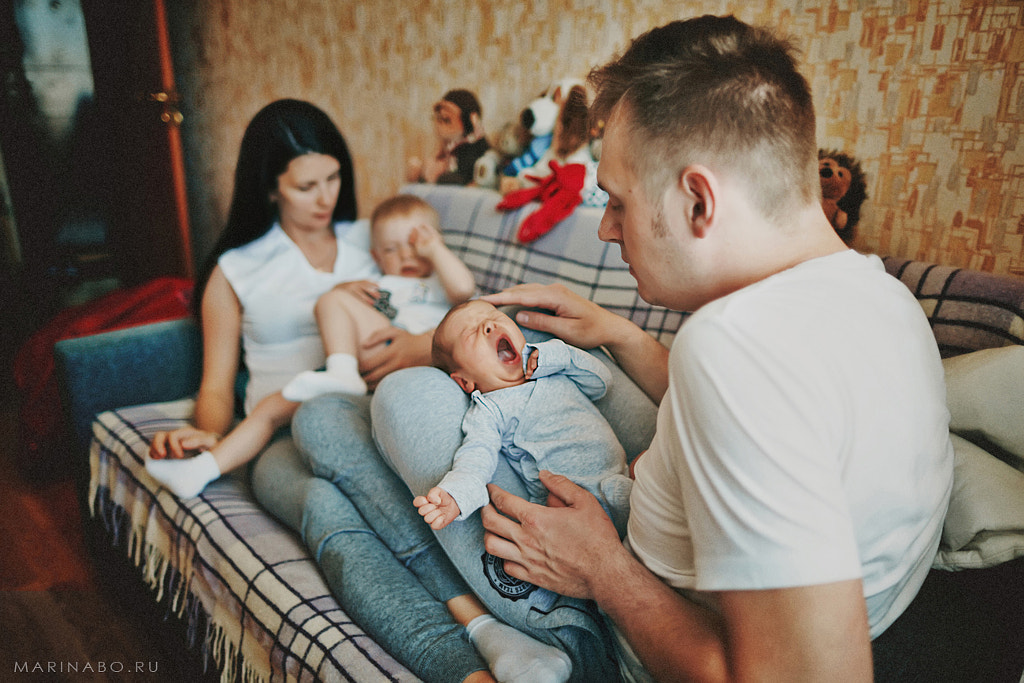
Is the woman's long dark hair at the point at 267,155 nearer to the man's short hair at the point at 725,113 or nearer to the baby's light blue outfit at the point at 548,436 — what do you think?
the baby's light blue outfit at the point at 548,436

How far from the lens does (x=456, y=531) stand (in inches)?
38.0

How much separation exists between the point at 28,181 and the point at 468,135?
7.47ft

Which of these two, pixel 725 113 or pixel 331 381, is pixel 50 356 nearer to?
pixel 331 381

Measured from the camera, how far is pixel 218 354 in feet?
5.51

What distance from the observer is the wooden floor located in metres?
1.42

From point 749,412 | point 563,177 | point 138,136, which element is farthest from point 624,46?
point 138,136

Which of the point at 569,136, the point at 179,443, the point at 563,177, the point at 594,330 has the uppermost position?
the point at 569,136

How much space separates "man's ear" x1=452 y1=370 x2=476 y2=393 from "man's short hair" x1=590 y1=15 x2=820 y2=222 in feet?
1.75

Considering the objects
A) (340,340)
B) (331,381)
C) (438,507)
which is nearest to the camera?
(438,507)

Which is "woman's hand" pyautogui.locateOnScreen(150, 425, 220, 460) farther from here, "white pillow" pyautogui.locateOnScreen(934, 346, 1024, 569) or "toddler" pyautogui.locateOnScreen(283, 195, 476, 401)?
"white pillow" pyautogui.locateOnScreen(934, 346, 1024, 569)

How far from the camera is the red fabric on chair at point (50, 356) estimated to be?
7.11 feet

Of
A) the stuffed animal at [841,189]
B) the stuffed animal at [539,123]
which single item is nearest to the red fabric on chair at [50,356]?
the stuffed animal at [539,123]

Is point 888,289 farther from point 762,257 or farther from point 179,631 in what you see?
point 179,631

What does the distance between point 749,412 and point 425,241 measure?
1364 mm
